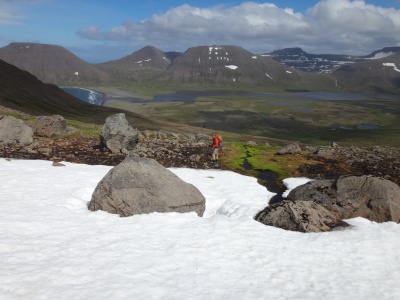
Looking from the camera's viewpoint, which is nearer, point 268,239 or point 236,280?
point 236,280

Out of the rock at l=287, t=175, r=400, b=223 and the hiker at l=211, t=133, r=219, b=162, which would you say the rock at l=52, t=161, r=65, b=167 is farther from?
the rock at l=287, t=175, r=400, b=223

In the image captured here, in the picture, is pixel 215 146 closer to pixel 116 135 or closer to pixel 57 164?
pixel 116 135

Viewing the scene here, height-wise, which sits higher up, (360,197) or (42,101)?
(42,101)

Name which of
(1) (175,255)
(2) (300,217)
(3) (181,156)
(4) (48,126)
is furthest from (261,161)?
(4) (48,126)

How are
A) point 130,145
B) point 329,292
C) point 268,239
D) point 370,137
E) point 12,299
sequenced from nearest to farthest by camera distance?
point 12,299 → point 329,292 → point 268,239 → point 130,145 → point 370,137

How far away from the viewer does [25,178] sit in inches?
1190

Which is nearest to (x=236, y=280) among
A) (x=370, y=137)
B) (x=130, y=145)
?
(x=130, y=145)

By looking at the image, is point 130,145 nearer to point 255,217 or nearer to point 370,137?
point 255,217

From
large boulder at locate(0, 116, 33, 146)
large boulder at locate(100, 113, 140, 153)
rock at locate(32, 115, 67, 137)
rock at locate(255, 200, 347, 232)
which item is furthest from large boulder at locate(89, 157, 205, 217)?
rock at locate(32, 115, 67, 137)

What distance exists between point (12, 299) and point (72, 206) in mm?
12328

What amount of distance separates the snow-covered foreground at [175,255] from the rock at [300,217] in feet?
2.59

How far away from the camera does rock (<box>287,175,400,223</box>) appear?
2567 cm

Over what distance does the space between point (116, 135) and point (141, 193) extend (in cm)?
2276

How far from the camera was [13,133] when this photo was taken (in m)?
44.1
